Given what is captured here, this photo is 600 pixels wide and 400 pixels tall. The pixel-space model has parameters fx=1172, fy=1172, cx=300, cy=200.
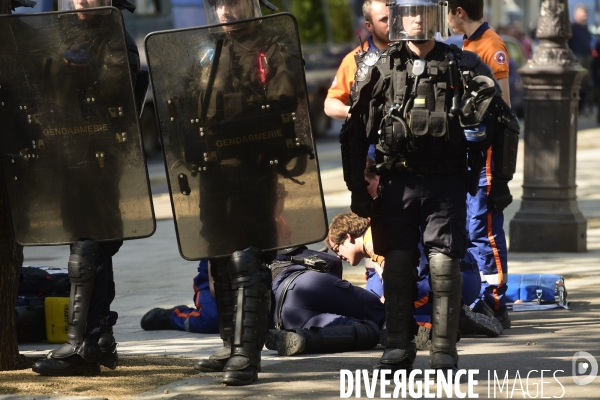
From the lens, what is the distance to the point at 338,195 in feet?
40.9

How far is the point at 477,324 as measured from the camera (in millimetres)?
6062

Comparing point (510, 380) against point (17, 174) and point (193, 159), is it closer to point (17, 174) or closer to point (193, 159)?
point (193, 159)

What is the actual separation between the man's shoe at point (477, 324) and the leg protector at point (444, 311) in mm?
1006

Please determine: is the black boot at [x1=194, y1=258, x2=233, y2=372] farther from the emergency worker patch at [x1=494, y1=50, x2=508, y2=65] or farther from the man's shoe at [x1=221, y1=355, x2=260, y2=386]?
the emergency worker patch at [x1=494, y1=50, x2=508, y2=65]

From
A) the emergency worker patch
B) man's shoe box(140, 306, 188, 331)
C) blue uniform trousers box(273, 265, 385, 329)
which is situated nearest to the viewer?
blue uniform trousers box(273, 265, 385, 329)

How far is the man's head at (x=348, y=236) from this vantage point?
6316 millimetres

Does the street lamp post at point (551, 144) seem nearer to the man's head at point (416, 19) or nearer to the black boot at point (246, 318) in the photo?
the man's head at point (416, 19)

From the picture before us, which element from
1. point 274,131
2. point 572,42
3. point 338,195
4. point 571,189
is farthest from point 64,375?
point 572,42

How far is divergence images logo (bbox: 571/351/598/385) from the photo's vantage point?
4.96 metres

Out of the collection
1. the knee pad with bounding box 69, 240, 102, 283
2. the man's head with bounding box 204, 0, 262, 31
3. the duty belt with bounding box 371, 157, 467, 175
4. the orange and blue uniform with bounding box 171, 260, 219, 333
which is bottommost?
the orange and blue uniform with bounding box 171, 260, 219, 333

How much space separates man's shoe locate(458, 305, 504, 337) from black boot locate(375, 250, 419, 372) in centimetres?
98

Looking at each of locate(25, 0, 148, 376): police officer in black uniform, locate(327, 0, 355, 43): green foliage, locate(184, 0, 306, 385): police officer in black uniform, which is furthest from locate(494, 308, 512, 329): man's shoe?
locate(327, 0, 355, 43): green foliage

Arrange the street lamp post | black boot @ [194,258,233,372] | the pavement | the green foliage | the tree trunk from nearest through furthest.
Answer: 1. the pavement
2. black boot @ [194,258,233,372]
3. the tree trunk
4. the street lamp post
5. the green foliage

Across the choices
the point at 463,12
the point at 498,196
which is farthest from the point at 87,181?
the point at 463,12
